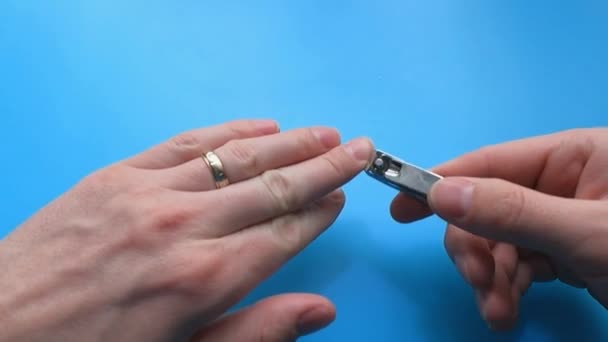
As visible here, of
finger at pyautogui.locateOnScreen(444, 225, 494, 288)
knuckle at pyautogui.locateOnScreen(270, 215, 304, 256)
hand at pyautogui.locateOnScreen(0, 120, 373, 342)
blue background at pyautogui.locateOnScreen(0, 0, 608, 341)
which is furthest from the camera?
blue background at pyautogui.locateOnScreen(0, 0, 608, 341)

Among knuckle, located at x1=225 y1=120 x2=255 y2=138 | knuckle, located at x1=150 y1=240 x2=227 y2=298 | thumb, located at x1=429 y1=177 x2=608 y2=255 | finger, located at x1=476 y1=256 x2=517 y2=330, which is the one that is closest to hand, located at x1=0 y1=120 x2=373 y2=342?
knuckle, located at x1=150 y1=240 x2=227 y2=298

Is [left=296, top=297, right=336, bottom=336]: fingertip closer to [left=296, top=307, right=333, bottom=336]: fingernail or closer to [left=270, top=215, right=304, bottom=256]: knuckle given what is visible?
[left=296, top=307, right=333, bottom=336]: fingernail

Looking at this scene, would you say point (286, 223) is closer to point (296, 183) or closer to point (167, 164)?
point (296, 183)

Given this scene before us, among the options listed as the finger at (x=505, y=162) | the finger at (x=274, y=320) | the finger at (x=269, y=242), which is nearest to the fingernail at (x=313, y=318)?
the finger at (x=274, y=320)

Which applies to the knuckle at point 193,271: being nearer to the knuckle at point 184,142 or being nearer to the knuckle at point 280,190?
the knuckle at point 280,190

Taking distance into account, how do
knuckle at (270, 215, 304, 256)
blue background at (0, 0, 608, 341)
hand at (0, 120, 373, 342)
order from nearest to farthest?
hand at (0, 120, 373, 342)
knuckle at (270, 215, 304, 256)
blue background at (0, 0, 608, 341)

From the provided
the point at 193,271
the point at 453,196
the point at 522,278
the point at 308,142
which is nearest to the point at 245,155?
the point at 308,142

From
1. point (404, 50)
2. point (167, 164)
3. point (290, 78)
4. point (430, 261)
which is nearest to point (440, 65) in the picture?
point (404, 50)
